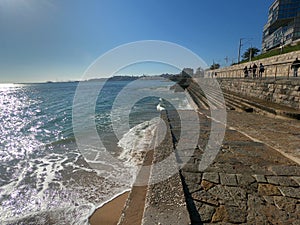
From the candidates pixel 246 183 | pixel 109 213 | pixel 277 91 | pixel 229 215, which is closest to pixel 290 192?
pixel 246 183

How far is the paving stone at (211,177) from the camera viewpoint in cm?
257

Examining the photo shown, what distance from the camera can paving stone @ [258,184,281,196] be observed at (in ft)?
7.37

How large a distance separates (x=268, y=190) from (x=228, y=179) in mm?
483

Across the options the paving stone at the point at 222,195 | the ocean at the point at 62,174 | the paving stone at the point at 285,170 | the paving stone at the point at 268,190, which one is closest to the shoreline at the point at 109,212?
the ocean at the point at 62,174

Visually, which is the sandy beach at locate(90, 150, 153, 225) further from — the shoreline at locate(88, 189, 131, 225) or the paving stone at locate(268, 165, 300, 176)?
the paving stone at locate(268, 165, 300, 176)

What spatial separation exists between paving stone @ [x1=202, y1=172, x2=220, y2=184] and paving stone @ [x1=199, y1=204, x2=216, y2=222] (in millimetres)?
591

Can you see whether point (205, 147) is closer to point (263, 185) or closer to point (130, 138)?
point (263, 185)

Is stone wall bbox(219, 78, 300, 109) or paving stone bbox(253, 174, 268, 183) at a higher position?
stone wall bbox(219, 78, 300, 109)

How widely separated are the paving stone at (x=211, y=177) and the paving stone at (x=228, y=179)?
0.22ft

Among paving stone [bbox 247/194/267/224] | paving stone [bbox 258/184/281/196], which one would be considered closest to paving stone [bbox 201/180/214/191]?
paving stone [bbox 247/194/267/224]

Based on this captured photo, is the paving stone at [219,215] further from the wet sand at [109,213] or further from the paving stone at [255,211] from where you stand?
the wet sand at [109,213]

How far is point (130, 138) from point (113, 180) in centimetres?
439

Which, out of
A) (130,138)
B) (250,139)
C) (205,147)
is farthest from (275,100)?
(130,138)

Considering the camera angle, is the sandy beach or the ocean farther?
the ocean
